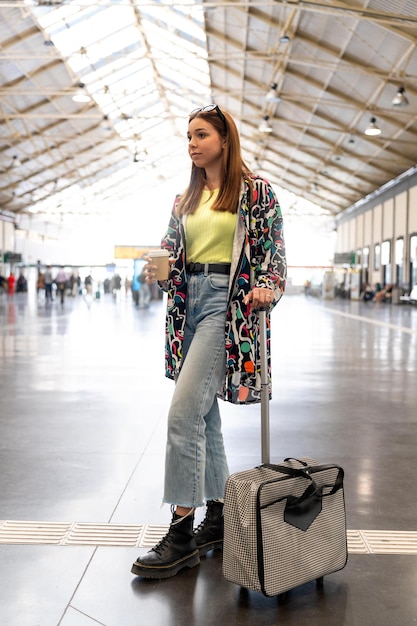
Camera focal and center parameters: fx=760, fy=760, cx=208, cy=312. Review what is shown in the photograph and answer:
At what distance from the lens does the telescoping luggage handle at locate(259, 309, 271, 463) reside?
2840 millimetres

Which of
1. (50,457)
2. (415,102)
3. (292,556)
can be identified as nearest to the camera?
(292,556)

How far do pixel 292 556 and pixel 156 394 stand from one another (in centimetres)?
483

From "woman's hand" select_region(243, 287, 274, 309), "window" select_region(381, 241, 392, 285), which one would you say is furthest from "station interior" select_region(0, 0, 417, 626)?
"window" select_region(381, 241, 392, 285)

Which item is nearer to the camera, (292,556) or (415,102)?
(292,556)

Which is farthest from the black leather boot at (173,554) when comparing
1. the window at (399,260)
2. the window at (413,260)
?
the window at (399,260)

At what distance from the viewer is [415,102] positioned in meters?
26.8

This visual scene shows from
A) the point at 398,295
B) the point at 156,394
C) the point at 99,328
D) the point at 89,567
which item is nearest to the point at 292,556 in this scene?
the point at 89,567

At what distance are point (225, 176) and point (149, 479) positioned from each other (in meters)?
1.89

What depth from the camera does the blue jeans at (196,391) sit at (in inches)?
115

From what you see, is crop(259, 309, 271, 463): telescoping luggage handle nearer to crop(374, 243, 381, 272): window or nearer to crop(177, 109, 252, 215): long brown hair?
crop(177, 109, 252, 215): long brown hair

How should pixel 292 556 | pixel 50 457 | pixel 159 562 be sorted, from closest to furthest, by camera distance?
1. pixel 292 556
2. pixel 159 562
3. pixel 50 457

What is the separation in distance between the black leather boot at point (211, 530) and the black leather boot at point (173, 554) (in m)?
0.11

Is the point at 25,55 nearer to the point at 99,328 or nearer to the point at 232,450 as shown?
the point at 99,328

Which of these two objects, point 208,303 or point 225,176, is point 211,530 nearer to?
point 208,303
